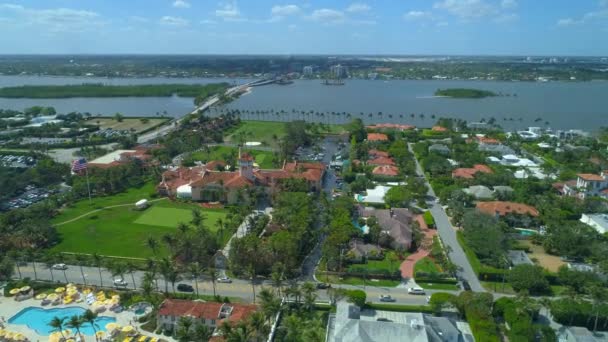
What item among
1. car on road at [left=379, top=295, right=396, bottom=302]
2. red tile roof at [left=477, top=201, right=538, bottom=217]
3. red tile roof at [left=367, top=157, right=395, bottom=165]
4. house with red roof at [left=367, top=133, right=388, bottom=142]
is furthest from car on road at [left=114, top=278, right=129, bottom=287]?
house with red roof at [left=367, top=133, right=388, bottom=142]

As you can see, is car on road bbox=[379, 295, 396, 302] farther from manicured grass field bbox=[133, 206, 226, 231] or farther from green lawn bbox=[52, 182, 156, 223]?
green lawn bbox=[52, 182, 156, 223]

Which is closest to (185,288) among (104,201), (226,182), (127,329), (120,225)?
(127,329)

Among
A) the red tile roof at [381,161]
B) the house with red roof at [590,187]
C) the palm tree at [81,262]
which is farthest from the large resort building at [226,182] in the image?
the house with red roof at [590,187]

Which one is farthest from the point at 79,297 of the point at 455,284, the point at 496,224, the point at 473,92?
the point at 473,92

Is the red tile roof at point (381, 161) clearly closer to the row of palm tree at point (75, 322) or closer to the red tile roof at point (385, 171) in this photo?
the red tile roof at point (385, 171)

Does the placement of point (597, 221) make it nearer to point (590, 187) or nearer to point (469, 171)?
point (590, 187)
